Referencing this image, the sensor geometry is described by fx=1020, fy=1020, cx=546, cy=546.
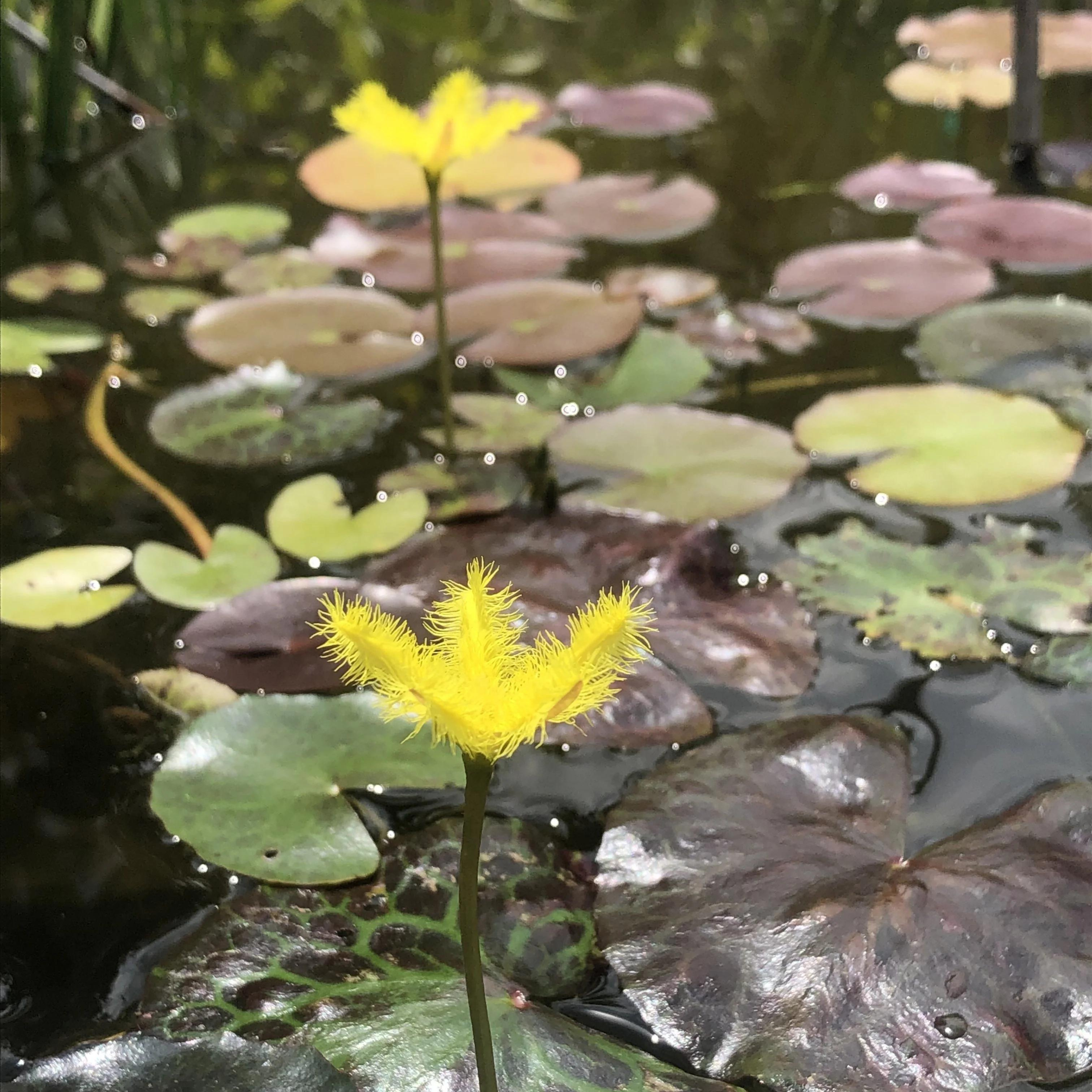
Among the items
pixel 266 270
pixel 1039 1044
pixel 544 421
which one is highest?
pixel 266 270

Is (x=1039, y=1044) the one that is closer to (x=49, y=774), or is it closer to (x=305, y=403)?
(x=49, y=774)

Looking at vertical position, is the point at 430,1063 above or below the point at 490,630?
below

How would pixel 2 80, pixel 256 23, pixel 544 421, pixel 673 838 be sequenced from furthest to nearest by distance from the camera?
pixel 256 23
pixel 2 80
pixel 544 421
pixel 673 838

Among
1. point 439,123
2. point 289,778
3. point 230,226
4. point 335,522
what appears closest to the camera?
point 289,778

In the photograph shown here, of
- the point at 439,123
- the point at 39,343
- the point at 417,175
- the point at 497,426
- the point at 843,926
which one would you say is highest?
the point at 439,123

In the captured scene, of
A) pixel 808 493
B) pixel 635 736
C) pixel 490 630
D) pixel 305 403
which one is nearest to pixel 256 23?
pixel 305 403

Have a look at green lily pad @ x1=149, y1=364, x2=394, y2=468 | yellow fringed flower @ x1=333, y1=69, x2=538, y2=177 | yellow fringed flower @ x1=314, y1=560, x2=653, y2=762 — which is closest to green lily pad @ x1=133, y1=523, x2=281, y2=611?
green lily pad @ x1=149, y1=364, x2=394, y2=468

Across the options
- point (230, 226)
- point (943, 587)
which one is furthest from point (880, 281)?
point (230, 226)

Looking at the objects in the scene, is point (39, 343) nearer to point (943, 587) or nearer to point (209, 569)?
point (209, 569)
